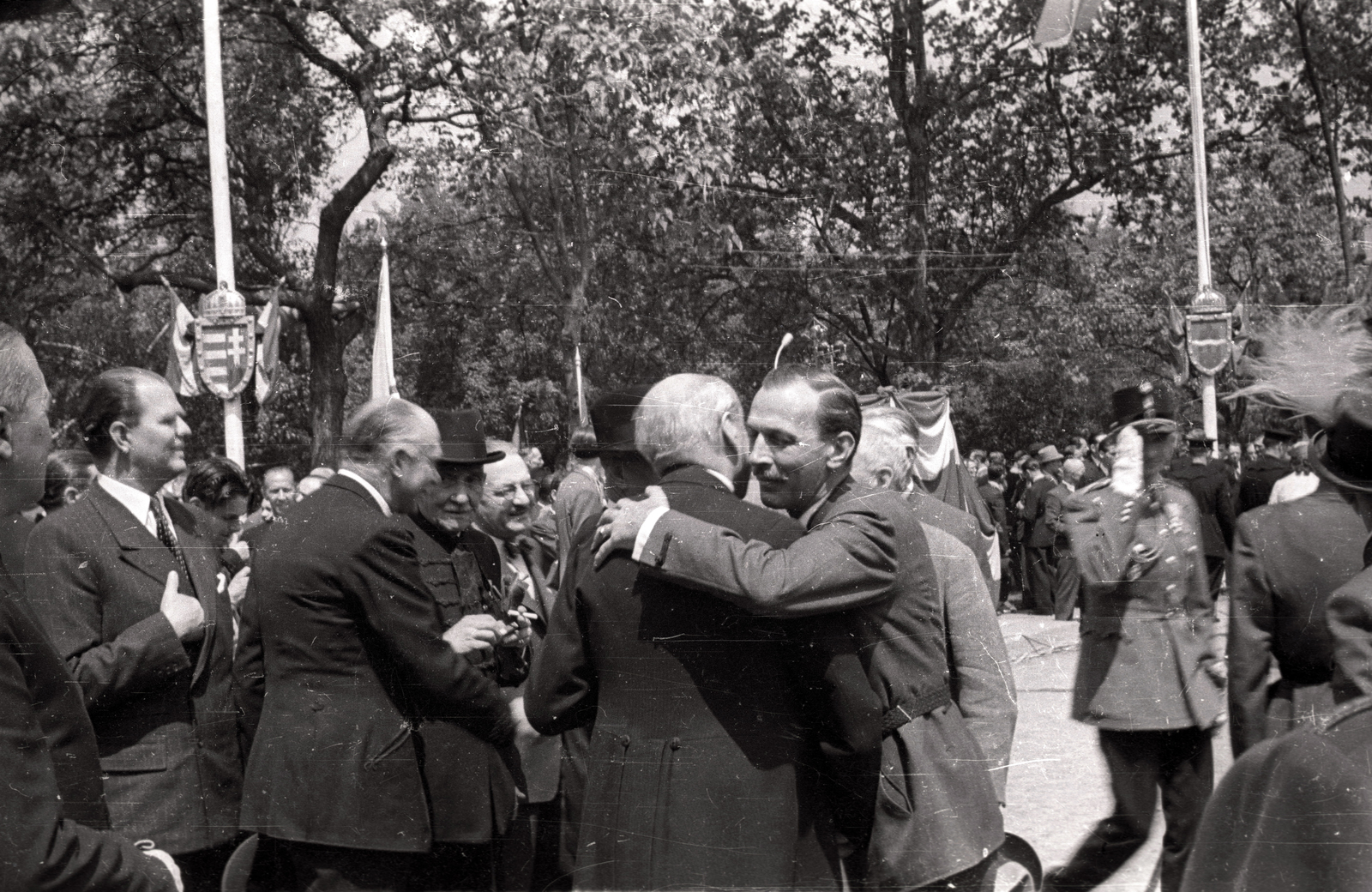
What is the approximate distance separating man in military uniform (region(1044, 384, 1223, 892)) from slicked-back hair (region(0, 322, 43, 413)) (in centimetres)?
294

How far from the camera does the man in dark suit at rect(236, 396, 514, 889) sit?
2965 mm

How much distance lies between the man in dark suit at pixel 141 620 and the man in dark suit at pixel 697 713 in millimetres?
1116

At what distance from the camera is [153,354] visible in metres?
6.48

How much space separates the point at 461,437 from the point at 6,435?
2051 mm

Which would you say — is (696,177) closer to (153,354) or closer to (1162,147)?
(1162,147)

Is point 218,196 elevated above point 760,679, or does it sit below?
above

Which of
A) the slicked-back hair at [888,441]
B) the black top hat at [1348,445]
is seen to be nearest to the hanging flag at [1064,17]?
the slicked-back hair at [888,441]

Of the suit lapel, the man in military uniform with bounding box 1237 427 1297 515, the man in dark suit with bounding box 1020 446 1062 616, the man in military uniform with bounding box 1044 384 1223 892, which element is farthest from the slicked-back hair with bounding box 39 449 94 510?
the man in dark suit with bounding box 1020 446 1062 616

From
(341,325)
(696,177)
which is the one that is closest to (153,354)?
(341,325)

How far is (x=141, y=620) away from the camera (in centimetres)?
310

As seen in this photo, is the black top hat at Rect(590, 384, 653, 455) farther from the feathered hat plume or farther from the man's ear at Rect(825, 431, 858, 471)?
the feathered hat plume

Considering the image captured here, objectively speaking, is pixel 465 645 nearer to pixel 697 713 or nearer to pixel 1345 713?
pixel 697 713

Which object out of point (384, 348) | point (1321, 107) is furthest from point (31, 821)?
point (1321, 107)

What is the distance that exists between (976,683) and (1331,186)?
9.37 ft
